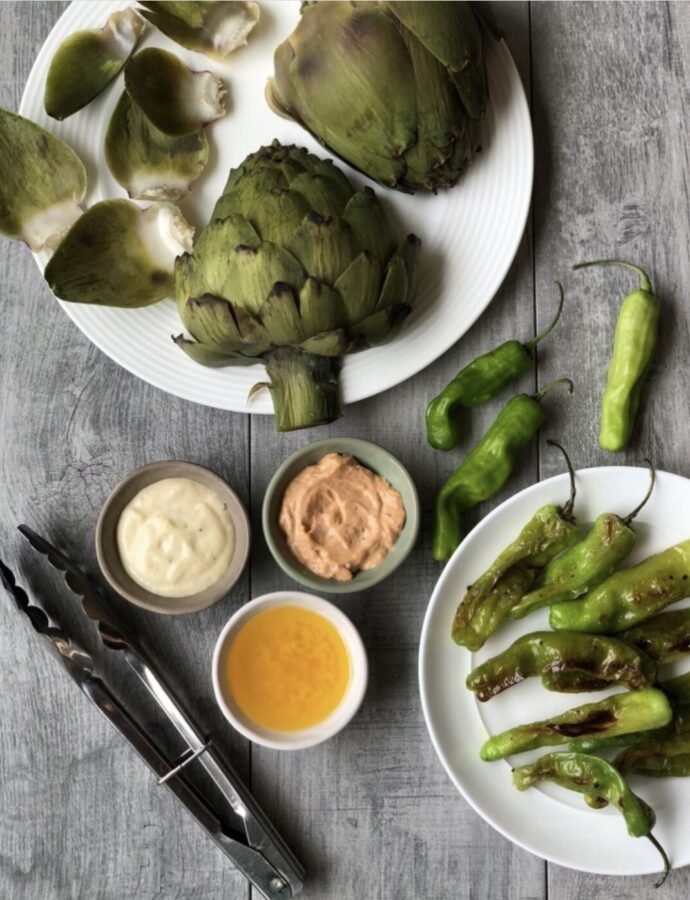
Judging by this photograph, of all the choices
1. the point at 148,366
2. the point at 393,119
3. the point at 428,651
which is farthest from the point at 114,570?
the point at 393,119

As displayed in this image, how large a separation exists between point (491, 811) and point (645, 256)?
101 cm

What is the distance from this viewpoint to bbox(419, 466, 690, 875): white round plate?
1.65 metres

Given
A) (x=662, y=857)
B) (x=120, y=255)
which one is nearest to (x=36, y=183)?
(x=120, y=255)

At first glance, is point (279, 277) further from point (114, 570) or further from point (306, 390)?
point (114, 570)

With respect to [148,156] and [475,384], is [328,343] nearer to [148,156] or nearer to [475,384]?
[475,384]

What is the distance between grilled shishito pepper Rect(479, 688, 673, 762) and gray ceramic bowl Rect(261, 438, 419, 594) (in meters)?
0.35

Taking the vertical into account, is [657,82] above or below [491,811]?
above

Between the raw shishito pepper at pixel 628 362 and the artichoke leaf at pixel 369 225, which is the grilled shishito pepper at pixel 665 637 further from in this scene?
the artichoke leaf at pixel 369 225

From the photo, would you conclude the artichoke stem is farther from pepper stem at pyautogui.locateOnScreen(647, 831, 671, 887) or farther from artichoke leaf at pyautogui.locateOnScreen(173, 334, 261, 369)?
pepper stem at pyautogui.locateOnScreen(647, 831, 671, 887)

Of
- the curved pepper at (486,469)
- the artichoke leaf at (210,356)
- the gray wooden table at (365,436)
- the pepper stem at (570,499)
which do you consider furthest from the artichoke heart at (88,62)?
the pepper stem at (570,499)

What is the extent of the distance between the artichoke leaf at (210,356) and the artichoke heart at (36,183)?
0.29 meters

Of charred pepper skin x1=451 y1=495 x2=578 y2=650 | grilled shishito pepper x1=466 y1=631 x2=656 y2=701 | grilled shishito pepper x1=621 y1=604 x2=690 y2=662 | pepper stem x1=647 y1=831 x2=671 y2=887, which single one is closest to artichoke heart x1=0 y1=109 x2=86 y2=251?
charred pepper skin x1=451 y1=495 x2=578 y2=650

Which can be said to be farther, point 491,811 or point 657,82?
point 657,82

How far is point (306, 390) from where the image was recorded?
161 cm
